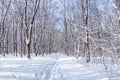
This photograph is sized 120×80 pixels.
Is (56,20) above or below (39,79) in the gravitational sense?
above

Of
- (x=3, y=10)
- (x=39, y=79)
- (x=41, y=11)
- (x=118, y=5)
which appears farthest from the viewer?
(x=41, y=11)

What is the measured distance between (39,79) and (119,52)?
812cm

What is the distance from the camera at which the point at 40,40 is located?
60.3 m

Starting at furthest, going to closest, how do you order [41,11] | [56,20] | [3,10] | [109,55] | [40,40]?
[56,20] → [40,40] → [41,11] → [3,10] → [109,55]

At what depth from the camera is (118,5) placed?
6.32 m

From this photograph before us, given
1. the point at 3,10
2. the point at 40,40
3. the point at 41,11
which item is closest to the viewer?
the point at 3,10

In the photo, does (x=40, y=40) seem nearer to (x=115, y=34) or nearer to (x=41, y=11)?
(x=41, y=11)

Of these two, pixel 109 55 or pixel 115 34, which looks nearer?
pixel 115 34

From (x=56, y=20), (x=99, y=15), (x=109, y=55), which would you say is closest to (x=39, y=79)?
(x=109, y=55)

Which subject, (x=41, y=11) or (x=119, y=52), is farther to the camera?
(x=41, y=11)

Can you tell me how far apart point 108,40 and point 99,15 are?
0.74 m

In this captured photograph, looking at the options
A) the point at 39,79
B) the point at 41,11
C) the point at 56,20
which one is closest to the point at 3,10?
the point at 41,11

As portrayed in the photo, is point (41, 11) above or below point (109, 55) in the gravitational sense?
above

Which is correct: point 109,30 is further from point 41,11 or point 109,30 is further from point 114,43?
point 41,11
